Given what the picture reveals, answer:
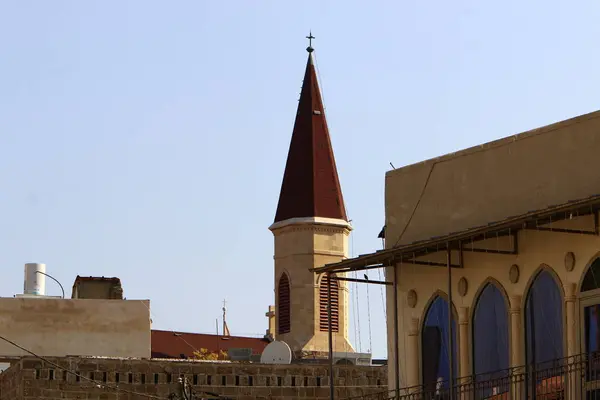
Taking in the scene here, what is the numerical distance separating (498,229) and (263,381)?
1431 centimetres

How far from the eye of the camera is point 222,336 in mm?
76625

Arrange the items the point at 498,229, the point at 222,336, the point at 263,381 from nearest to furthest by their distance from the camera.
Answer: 1. the point at 498,229
2. the point at 263,381
3. the point at 222,336

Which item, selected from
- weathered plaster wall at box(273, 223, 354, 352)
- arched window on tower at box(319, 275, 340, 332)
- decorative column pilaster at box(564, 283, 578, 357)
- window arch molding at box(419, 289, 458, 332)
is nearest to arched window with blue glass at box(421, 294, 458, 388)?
window arch molding at box(419, 289, 458, 332)

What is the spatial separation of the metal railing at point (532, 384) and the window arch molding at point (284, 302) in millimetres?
48986

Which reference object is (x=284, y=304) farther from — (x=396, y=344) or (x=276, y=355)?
(x=396, y=344)

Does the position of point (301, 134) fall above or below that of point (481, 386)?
above

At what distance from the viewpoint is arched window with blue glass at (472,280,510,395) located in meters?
24.2

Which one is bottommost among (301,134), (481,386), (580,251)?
(481,386)

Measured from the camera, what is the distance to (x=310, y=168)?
7756 centimetres

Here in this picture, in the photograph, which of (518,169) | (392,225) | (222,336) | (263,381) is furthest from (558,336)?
(222,336)

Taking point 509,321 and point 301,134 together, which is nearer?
point 509,321

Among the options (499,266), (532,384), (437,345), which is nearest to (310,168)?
(437,345)

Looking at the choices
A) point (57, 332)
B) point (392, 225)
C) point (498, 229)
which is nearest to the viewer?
point (498, 229)

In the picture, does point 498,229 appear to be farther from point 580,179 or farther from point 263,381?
point 263,381
